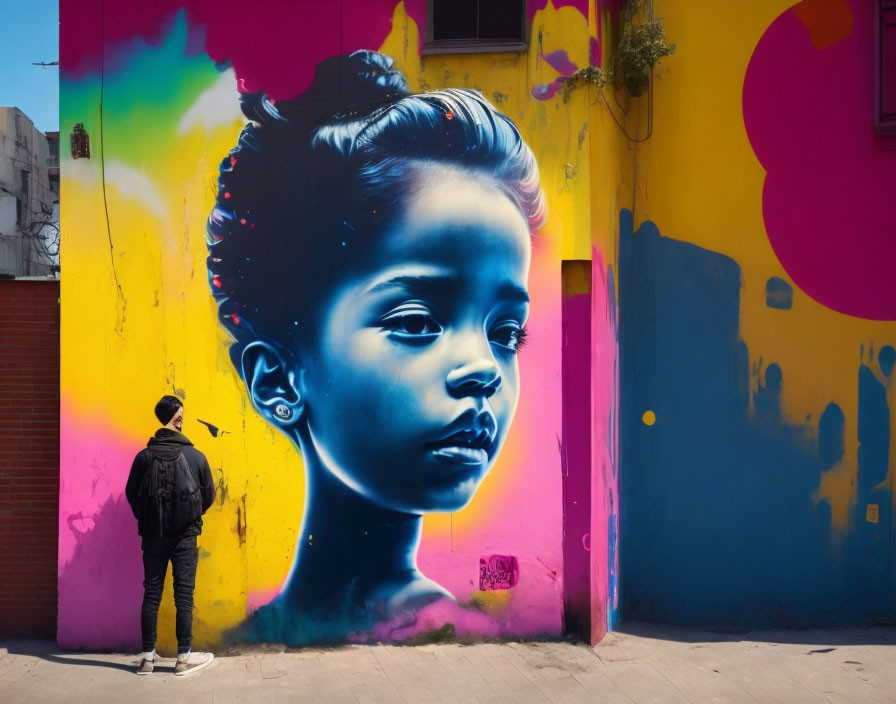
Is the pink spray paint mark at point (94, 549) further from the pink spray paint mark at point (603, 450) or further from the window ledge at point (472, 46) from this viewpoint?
the window ledge at point (472, 46)

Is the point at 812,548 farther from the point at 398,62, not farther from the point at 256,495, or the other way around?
the point at 398,62

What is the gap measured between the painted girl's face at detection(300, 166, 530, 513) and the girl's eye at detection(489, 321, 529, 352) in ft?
0.26

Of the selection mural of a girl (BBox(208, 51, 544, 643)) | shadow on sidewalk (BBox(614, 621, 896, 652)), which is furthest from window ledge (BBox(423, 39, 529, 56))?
shadow on sidewalk (BBox(614, 621, 896, 652))

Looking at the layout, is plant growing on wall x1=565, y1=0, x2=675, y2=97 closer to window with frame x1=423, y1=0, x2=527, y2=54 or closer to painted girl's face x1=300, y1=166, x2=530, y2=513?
window with frame x1=423, y1=0, x2=527, y2=54

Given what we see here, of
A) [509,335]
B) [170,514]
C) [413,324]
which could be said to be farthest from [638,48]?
[170,514]

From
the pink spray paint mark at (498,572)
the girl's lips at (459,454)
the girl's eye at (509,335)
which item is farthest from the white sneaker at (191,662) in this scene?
the girl's eye at (509,335)

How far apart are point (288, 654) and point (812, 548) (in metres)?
4.11

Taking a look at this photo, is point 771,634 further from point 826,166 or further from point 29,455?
point 29,455

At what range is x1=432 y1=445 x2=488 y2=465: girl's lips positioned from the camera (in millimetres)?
6141

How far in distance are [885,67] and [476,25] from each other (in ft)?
10.7

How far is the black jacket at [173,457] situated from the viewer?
5648 millimetres

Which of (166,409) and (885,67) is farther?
(885,67)

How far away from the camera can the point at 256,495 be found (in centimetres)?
612

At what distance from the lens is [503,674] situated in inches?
223
